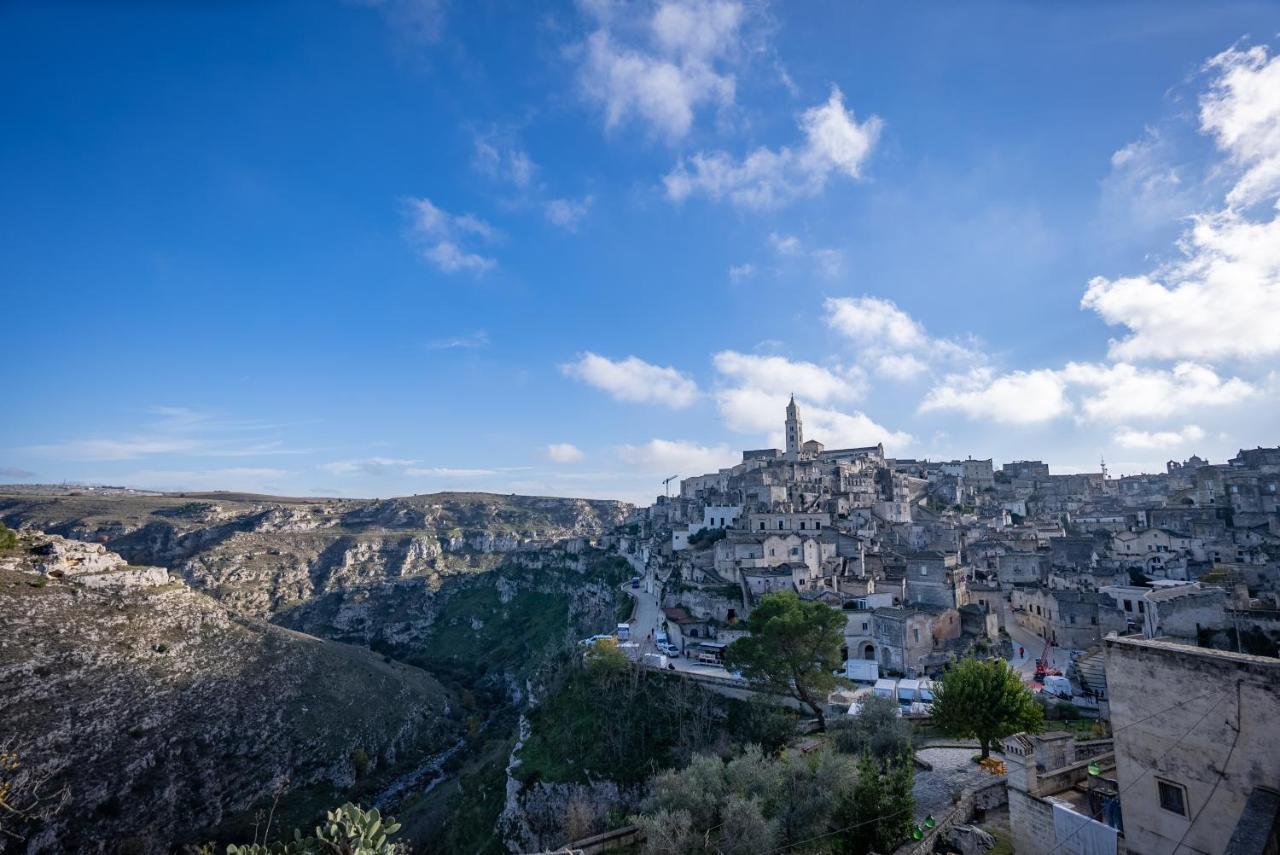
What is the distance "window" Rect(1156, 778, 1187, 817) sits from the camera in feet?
36.9

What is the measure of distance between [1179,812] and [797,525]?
47.2 m

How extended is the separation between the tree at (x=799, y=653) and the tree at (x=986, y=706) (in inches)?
334

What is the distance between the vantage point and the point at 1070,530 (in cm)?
7031

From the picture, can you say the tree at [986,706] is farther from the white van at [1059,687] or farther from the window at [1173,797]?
the window at [1173,797]

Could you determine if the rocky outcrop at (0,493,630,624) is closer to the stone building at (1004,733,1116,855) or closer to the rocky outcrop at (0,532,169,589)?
the rocky outcrop at (0,532,169,589)

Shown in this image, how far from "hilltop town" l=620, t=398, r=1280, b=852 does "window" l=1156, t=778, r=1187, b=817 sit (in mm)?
35

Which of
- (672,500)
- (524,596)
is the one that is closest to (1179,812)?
(672,500)

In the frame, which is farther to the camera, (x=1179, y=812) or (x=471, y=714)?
(x=471, y=714)

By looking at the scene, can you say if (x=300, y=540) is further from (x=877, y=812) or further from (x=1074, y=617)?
(x=877, y=812)

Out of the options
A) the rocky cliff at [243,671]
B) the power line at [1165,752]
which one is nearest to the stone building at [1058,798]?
the power line at [1165,752]

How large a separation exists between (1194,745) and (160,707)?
59396 millimetres

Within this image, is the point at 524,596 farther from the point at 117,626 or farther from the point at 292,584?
the point at 117,626

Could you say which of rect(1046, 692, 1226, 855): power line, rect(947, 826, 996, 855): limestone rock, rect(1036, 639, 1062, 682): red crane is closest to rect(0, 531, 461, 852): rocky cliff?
rect(947, 826, 996, 855): limestone rock

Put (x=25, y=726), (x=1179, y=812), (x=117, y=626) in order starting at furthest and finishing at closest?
(x=117, y=626), (x=25, y=726), (x=1179, y=812)
